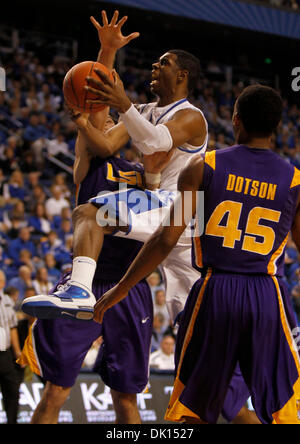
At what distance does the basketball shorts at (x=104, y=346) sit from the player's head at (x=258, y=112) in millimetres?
1485

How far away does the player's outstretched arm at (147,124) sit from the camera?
A: 3232 mm

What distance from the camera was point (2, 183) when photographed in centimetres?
977

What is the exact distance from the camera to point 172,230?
2.83 m

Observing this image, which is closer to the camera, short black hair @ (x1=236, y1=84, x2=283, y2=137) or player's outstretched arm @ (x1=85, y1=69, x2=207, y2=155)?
short black hair @ (x1=236, y1=84, x2=283, y2=137)

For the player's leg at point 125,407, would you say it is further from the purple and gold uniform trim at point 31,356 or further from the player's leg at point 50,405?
the purple and gold uniform trim at point 31,356

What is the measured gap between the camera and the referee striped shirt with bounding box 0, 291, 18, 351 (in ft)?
21.6

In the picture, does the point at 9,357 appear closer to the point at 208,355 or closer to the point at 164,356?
the point at 164,356

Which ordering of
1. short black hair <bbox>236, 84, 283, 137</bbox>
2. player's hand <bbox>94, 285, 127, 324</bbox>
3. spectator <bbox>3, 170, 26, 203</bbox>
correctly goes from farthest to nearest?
spectator <bbox>3, 170, 26, 203</bbox> → player's hand <bbox>94, 285, 127, 324</bbox> → short black hair <bbox>236, 84, 283, 137</bbox>

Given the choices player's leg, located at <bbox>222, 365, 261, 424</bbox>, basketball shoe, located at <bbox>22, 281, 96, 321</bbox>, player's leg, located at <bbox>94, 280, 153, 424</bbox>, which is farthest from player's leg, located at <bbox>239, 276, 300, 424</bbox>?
player's leg, located at <bbox>94, 280, 153, 424</bbox>

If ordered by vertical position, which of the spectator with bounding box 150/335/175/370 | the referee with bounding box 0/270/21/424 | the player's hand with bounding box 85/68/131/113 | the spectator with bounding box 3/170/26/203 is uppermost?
the player's hand with bounding box 85/68/131/113

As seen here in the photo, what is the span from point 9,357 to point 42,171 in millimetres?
4924

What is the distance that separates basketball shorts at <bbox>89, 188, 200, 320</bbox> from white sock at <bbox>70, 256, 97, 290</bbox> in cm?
26

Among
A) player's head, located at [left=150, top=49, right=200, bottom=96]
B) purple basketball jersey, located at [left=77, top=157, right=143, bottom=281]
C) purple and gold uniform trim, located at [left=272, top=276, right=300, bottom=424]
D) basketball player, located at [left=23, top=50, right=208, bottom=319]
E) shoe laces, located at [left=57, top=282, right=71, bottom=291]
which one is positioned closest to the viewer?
purple and gold uniform trim, located at [left=272, top=276, right=300, bottom=424]

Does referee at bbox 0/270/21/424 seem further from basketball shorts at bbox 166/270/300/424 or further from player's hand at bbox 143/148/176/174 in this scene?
basketball shorts at bbox 166/270/300/424
